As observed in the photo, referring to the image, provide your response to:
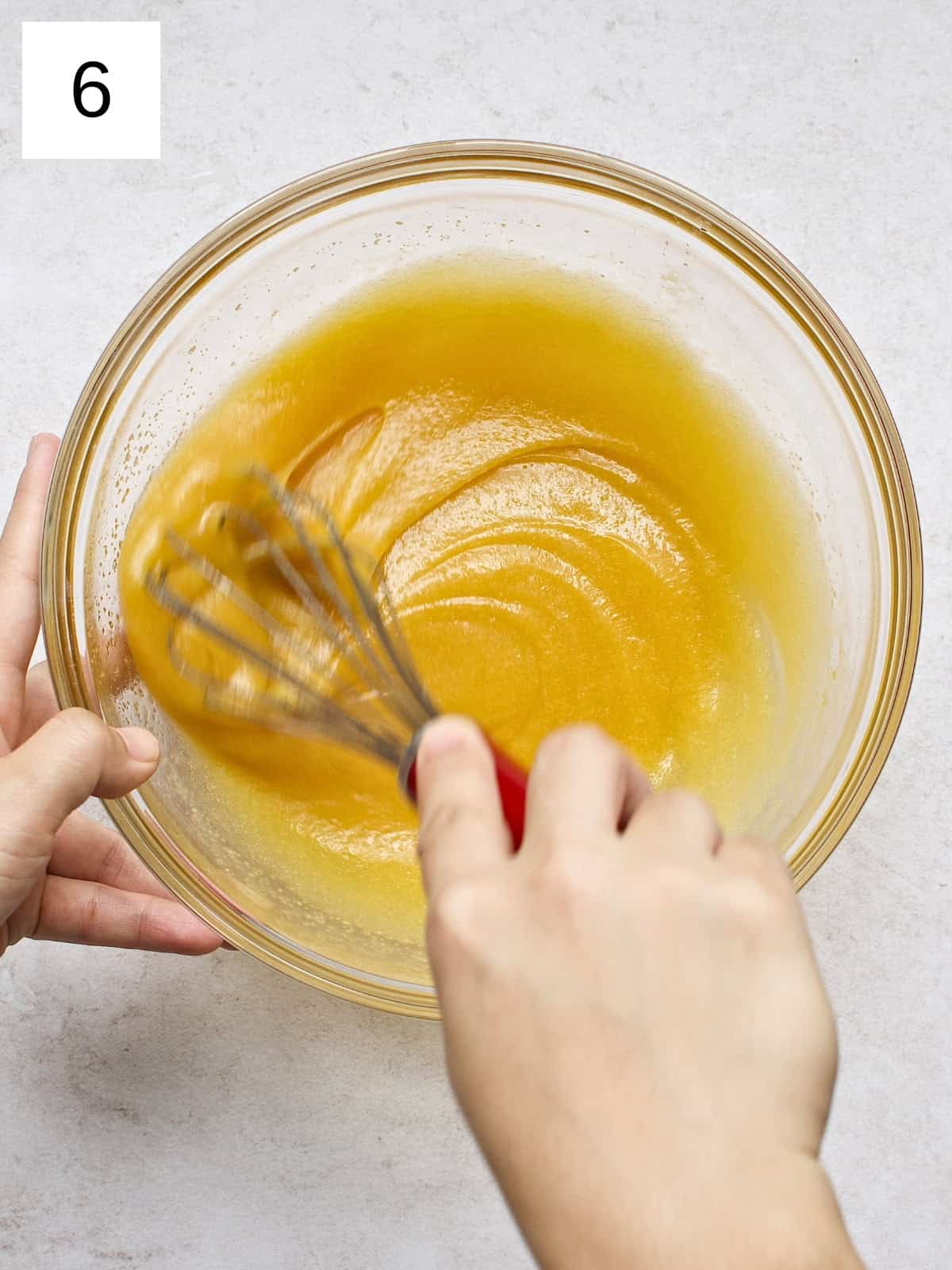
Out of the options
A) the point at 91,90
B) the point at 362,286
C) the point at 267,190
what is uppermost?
the point at 91,90

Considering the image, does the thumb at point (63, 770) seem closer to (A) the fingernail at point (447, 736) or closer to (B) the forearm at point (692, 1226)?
(A) the fingernail at point (447, 736)

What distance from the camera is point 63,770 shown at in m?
0.86

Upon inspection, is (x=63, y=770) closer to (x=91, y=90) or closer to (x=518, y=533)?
(x=518, y=533)

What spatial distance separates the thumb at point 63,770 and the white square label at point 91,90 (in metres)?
0.67

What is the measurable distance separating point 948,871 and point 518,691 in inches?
19.3

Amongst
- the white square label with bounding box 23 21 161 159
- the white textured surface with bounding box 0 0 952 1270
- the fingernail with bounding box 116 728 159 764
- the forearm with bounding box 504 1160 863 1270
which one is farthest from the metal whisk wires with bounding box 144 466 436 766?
the forearm with bounding box 504 1160 863 1270

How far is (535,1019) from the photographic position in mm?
550

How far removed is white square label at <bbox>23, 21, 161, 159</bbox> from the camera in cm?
118

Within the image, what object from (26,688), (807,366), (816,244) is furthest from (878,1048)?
(26,688)

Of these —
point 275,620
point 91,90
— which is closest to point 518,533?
point 275,620

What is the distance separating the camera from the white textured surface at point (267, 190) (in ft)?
3.71

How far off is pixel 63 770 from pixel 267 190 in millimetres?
→ 666

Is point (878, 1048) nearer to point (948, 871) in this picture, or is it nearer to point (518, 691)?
point (948, 871)

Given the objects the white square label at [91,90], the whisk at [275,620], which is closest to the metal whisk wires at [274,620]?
the whisk at [275,620]
